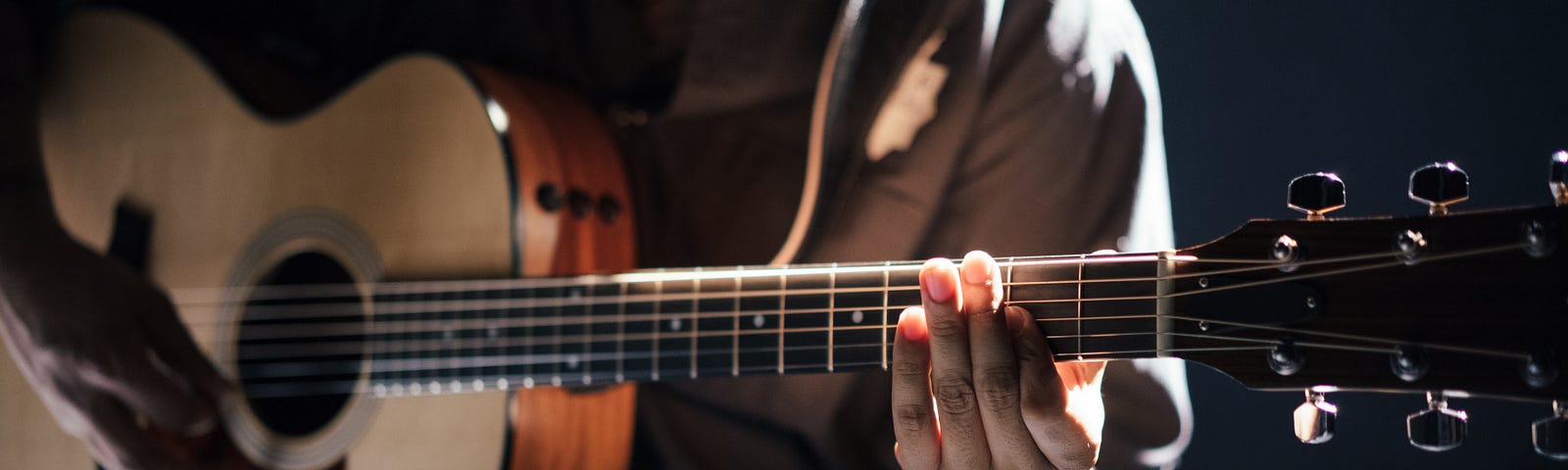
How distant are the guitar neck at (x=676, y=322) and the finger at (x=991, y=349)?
22 millimetres

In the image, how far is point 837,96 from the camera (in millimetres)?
838

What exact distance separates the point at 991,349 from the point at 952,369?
0.10 ft

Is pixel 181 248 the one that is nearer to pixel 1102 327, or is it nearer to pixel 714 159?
pixel 714 159

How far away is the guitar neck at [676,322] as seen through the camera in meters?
0.59

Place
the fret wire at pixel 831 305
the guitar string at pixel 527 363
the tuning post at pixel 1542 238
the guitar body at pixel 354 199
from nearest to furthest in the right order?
the tuning post at pixel 1542 238 < the guitar string at pixel 527 363 < the fret wire at pixel 831 305 < the guitar body at pixel 354 199

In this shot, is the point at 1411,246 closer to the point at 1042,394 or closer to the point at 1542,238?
the point at 1542,238

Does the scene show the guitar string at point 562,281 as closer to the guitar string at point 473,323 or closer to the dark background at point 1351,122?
the guitar string at point 473,323

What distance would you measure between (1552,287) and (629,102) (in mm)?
851

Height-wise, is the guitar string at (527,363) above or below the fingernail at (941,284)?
below

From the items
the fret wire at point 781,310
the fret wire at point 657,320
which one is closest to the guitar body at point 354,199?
the fret wire at point 657,320

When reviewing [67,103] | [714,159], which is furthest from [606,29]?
[67,103]

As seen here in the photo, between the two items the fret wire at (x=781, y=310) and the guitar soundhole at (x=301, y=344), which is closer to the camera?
the fret wire at (x=781, y=310)

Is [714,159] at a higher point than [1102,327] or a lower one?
higher

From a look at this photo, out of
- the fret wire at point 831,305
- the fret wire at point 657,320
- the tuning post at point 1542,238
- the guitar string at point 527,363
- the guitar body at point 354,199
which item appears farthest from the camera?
the guitar body at point 354,199
